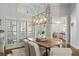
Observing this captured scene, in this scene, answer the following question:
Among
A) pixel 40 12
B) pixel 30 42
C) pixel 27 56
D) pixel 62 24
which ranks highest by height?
pixel 40 12

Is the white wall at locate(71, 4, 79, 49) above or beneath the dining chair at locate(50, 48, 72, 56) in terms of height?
above

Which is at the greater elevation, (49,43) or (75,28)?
(75,28)

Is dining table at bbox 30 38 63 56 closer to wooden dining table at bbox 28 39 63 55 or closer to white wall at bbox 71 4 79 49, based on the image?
wooden dining table at bbox 28 39 63 55

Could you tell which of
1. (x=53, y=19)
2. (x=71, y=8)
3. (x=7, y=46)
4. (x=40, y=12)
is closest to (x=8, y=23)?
(x=7, y=46)

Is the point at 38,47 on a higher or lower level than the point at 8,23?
lower

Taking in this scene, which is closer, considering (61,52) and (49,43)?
(61,52)

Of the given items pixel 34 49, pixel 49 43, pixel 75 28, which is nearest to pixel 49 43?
pixel 49 43

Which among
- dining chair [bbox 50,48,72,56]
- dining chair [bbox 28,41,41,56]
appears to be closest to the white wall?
dining chair [bbox 50,48,72,56]

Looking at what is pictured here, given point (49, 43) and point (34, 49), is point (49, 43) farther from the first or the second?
point (34, 49)

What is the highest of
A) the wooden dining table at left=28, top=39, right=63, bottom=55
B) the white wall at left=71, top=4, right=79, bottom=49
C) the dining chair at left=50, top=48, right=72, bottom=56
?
the white wall at left=71, top=4, right=79, bottom=49

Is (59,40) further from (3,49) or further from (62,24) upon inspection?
(3,49)

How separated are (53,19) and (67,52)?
351mm

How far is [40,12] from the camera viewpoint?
1162 millimetres

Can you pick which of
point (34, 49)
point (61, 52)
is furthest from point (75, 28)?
point (34, 49)
